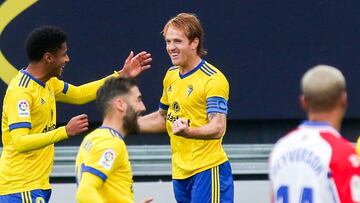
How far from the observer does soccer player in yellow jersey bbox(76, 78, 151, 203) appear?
215 inches

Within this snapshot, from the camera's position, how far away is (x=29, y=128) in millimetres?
6949

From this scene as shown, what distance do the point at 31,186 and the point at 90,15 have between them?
2.14 meters

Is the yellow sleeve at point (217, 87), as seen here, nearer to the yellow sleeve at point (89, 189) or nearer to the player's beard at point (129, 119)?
the player's beard at point (129, 119)

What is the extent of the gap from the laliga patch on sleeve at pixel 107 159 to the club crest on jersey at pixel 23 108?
5.09 ft

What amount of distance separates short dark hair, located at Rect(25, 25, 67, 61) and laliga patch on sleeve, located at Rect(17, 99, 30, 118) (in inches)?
12.4

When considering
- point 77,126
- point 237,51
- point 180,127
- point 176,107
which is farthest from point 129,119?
point 237,51

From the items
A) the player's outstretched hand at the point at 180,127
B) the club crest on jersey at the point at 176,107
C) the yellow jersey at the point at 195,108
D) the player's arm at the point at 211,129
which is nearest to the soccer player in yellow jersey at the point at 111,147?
the player's outstretched hand at the point at 180,127

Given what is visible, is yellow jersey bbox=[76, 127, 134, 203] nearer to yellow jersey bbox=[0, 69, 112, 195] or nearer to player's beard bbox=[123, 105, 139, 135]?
player's beard bbox=[123, 105, 139, 135]

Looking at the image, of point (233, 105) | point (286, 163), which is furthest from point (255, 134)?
point (286, 163)

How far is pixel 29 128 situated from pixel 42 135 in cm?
14

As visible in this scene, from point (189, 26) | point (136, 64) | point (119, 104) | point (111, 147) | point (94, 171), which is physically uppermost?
point (189, 26)

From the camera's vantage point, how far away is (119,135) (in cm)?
561

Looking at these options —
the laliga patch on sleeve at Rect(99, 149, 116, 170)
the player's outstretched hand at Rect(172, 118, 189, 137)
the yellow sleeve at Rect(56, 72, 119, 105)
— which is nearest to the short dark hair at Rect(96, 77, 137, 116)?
the laliga patch on sleeve at Rect(99, 149, 116, 170)

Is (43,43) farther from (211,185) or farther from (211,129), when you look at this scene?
(211,185)
